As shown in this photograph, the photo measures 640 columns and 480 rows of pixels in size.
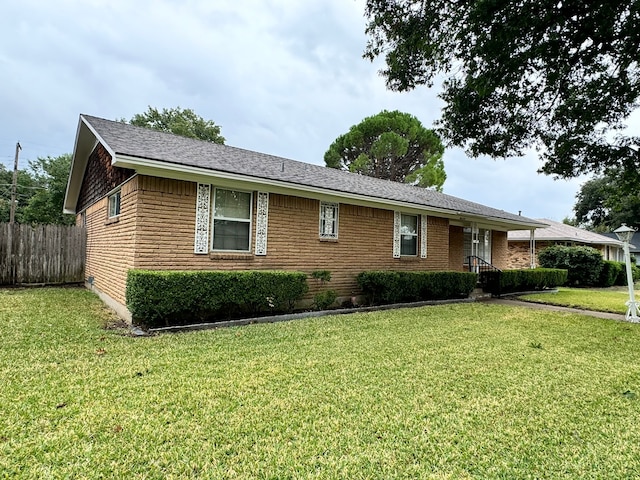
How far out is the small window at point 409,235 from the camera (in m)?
11.2

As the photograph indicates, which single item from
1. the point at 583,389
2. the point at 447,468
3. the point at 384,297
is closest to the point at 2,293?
the point at 384,297

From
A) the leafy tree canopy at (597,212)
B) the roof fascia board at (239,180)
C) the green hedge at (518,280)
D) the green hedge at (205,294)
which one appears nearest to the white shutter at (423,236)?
the roof fascia board at (239,180)

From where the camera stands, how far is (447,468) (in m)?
2.38

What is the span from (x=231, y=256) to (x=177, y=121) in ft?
98.9

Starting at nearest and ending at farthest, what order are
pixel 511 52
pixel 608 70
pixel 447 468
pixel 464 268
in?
pixel 447 468, pixel 511 52, pixel 608 70, pixel 464 268

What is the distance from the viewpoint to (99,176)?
10297 mm

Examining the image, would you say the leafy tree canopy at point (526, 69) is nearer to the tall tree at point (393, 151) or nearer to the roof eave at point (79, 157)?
the roof eave at point (79, 157)

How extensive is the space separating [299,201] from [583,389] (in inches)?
258

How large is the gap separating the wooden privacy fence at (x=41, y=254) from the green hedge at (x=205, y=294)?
27.3 feet

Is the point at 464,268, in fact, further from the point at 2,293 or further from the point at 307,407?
the point at 2,293

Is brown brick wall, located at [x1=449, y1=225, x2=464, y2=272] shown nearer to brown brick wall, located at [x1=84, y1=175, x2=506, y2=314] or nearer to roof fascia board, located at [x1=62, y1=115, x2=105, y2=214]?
brown brick wall, located at [x1=84, y1=175, x2=506, y2=314]

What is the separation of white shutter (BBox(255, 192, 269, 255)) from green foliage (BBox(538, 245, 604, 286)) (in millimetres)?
18512

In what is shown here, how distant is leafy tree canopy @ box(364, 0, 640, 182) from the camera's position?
7168 millimetres

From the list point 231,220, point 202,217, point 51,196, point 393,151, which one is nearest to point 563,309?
point 231,220
